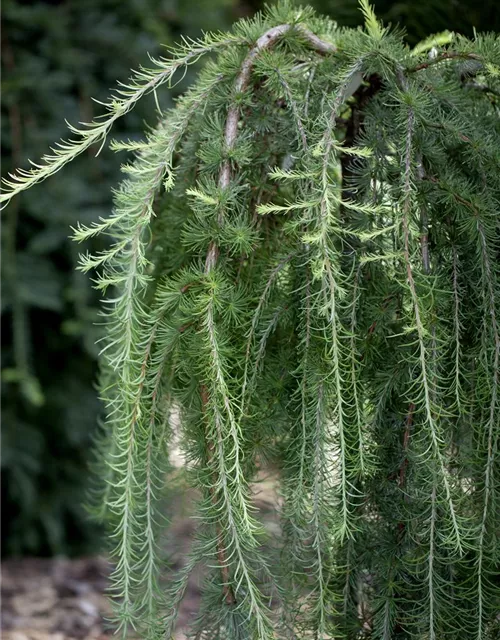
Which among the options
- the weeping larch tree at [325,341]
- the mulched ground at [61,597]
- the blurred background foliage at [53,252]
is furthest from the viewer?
A: the blurred background foliage at [53,252]

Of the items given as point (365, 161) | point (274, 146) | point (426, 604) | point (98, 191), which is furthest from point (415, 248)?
point (98, 191)

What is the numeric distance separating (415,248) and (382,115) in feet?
0.68

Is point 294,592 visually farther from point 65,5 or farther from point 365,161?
point 65,5

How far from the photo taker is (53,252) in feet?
7.63

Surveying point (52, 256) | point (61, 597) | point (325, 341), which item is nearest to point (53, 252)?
point (52, 256)

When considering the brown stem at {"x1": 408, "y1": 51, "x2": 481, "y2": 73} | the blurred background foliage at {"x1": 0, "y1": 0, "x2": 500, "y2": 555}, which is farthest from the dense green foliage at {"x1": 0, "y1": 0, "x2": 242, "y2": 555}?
the brown stem at {"x1": 408, "y1": 51, "x2": 481, "y2": 73}

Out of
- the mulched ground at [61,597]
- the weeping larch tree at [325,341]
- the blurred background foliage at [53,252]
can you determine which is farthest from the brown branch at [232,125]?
the blurred background foliage at [53,252]

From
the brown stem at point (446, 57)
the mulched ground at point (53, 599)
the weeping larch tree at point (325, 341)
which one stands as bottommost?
the mulched ground at point (53, 599)

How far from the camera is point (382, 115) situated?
1.03 m

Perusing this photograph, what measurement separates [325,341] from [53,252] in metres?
1.57

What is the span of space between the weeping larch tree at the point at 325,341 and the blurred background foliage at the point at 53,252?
43.7 inches

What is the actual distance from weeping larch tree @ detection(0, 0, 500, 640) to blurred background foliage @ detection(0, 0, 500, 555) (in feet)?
3.64

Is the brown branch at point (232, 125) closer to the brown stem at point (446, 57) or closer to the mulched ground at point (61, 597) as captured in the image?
the brown stem at point (446, 57)

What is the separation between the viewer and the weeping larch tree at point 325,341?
0.91 m
